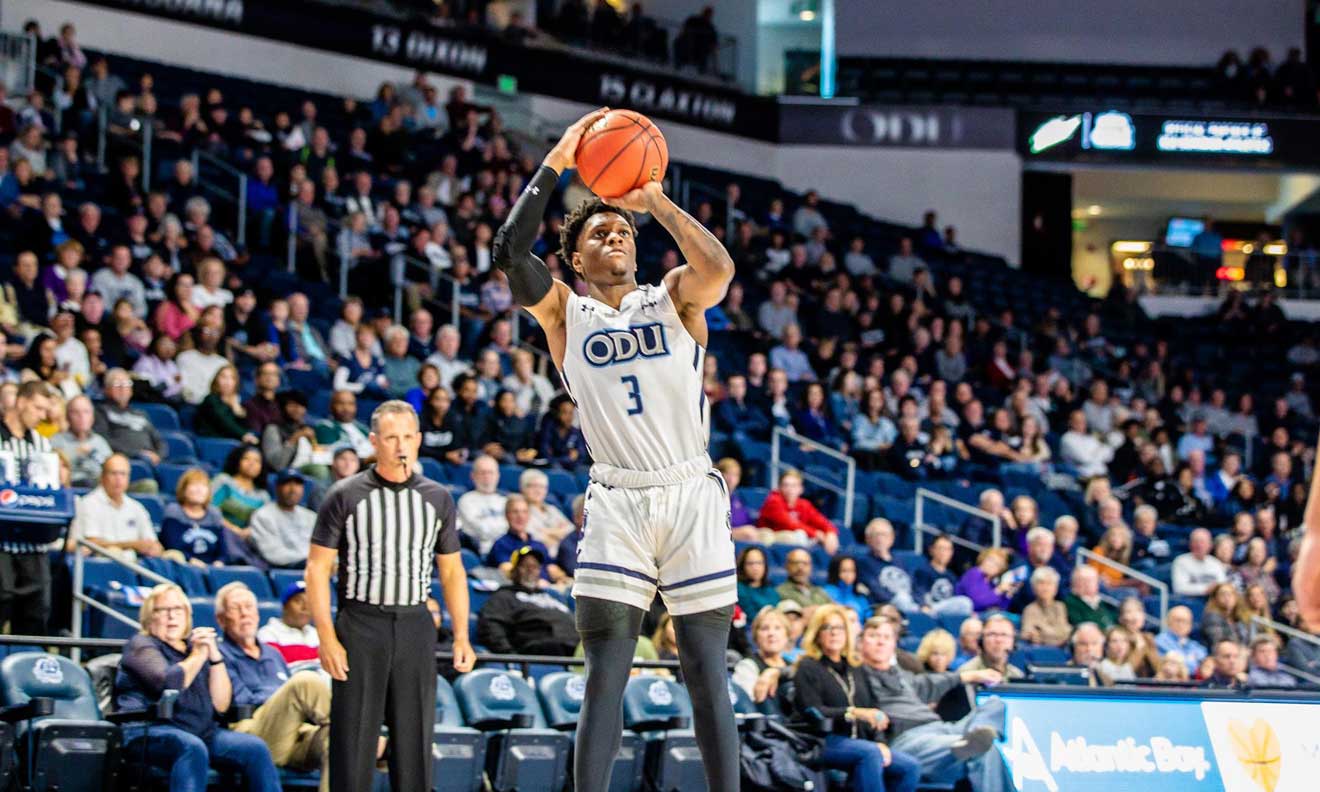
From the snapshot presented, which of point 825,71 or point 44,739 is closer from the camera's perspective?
point 44,739

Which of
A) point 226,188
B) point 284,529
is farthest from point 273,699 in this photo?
point 226,188

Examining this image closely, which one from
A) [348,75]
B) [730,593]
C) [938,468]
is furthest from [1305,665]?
[348,75]

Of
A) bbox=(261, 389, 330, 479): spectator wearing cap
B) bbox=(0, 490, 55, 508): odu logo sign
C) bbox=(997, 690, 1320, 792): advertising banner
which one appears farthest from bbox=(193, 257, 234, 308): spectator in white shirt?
bbox=(997, 690, 1320, 792): advertising banner

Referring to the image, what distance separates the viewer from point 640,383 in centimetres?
482

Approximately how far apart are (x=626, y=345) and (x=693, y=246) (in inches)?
14.0

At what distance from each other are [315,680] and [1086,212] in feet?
74.2

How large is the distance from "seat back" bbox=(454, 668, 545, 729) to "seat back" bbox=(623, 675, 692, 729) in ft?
1.56

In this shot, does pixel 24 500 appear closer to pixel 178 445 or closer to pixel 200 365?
pixel 178 445

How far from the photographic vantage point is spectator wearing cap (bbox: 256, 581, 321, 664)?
865 centimetres

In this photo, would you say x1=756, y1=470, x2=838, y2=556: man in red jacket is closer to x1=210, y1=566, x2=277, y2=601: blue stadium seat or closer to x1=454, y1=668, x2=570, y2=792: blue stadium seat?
x1=210, y1=566, x2=277, y2=601: blue stadium seat

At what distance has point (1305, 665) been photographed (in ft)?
41.3

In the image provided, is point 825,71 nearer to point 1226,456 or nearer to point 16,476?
point 1226,456

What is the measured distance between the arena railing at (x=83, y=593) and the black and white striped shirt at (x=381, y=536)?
103 inches

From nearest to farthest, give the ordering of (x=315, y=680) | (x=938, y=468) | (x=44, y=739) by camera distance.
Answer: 1. (x=44, y=739)
2. (x=315, y=680)
3. (x=938, y=468)
